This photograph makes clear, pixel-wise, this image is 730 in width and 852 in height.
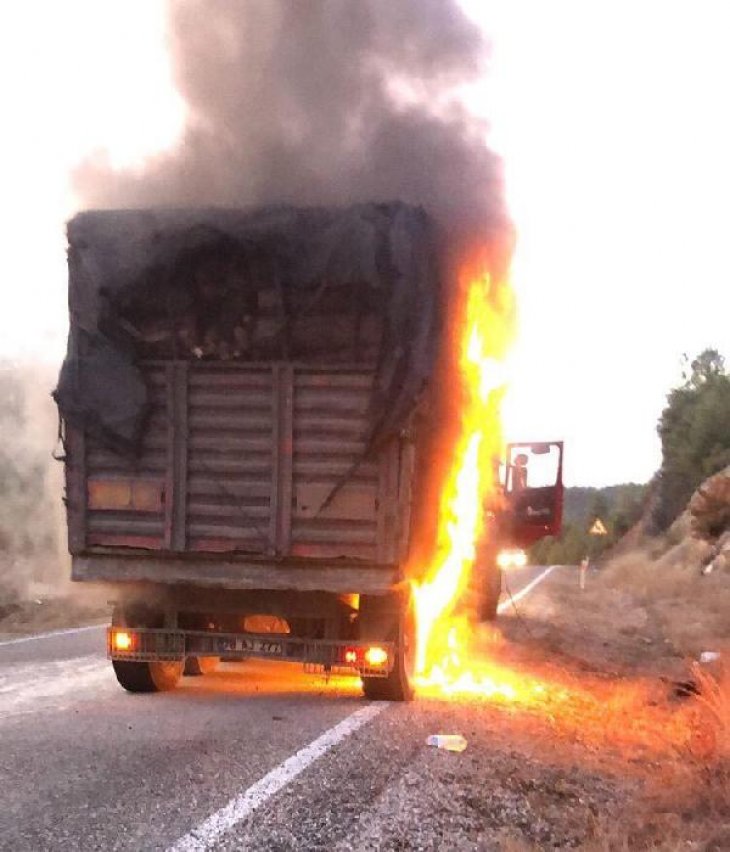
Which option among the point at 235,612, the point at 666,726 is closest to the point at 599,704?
the point at 666,726

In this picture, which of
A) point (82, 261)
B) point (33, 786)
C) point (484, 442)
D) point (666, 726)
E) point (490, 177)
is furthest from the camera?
point (484, 442)

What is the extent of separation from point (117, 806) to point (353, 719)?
3.02m

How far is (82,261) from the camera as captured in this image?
354 inches

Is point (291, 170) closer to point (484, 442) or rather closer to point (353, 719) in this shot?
point (484, 442)

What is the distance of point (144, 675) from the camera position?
381 inches

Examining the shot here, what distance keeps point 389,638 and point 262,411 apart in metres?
2.10

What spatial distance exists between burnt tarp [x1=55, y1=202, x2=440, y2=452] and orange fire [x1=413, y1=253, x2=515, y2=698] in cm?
107

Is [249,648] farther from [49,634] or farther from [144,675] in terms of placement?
[49,634]

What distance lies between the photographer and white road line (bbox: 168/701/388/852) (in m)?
5.12

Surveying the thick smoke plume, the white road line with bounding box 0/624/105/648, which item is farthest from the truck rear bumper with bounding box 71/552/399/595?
the white road line with bounding box 0/624/105/648

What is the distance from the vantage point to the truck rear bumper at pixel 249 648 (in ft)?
29.6

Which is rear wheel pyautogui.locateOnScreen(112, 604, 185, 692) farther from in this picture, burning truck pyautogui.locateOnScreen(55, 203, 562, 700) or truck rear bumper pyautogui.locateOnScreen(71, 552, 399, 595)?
truck rear bumper pyautogui.locateOnScreen(71, 552, 399, 595)

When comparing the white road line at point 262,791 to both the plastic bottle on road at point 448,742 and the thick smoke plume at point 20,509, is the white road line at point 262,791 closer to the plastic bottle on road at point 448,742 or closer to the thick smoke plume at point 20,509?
the plastic bottle on road at point 448,742

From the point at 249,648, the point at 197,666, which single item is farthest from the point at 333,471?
the point at 197,666
